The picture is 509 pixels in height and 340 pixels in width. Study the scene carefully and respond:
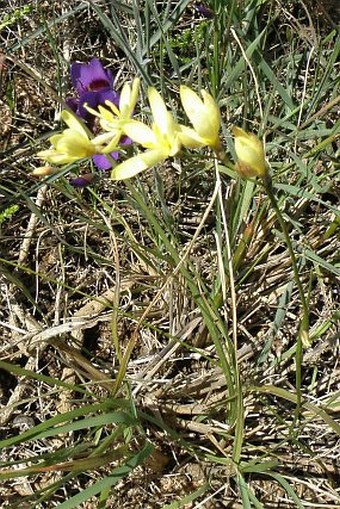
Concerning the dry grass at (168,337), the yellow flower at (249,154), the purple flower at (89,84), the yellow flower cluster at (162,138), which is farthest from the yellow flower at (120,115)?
the purple flower at (89,84)

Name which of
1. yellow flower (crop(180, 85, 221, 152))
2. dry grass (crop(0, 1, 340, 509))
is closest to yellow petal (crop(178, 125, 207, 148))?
yellow flower (crop(180, 85, 221, 152))

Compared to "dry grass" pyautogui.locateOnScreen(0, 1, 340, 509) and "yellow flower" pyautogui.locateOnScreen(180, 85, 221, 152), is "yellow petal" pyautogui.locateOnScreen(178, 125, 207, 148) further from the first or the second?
"dry grass" pyautogui.locateOnScreen(0, 1, 340, 509)

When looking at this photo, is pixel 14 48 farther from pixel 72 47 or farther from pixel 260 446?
pixel 260 446

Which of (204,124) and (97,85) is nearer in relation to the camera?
(204,124)

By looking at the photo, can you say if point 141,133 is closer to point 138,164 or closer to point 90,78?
point 138,164

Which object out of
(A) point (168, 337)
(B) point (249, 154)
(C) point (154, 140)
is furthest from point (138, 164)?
(A) point (168, 337)

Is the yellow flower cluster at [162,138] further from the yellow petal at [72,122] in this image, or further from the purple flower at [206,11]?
the purple flower at [206,11]
